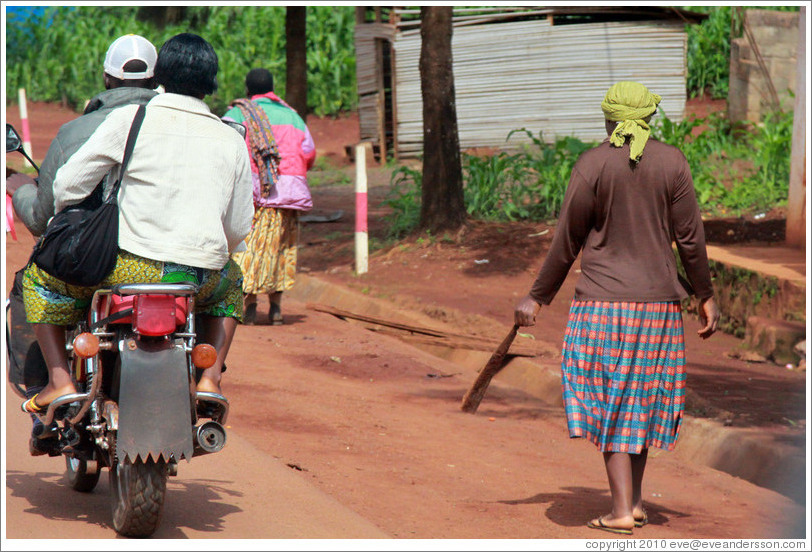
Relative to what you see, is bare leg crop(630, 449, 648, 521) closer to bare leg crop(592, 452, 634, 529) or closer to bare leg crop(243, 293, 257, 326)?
bare leg crop(592, 452, 634, 529)

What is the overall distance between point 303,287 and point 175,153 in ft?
23.8

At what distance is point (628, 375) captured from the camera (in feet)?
13.5

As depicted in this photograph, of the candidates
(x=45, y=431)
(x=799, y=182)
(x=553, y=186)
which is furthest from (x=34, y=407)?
(x=553, y=186)

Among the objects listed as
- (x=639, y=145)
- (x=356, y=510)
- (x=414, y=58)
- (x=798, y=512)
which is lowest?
(x=798, y=512)

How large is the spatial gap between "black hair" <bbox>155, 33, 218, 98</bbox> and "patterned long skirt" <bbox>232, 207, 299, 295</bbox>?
14.9 feet

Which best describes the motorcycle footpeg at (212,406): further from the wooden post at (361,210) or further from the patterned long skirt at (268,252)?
the wooden post at (361,210)

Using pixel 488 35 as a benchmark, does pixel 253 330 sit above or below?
below

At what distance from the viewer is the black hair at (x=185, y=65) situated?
3.55 meters

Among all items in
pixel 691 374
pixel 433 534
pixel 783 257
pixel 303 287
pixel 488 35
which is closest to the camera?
pixel 433 534

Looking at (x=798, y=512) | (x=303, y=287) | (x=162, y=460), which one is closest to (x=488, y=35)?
(x=303, y=287)

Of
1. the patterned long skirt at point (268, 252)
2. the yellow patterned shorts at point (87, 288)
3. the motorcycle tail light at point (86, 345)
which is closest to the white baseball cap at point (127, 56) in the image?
the yellow patterned shorts at point (87, 288)

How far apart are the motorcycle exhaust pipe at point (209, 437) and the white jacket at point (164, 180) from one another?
0.56 m

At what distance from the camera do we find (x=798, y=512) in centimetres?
479

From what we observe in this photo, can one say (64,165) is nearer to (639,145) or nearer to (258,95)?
(639,145)
